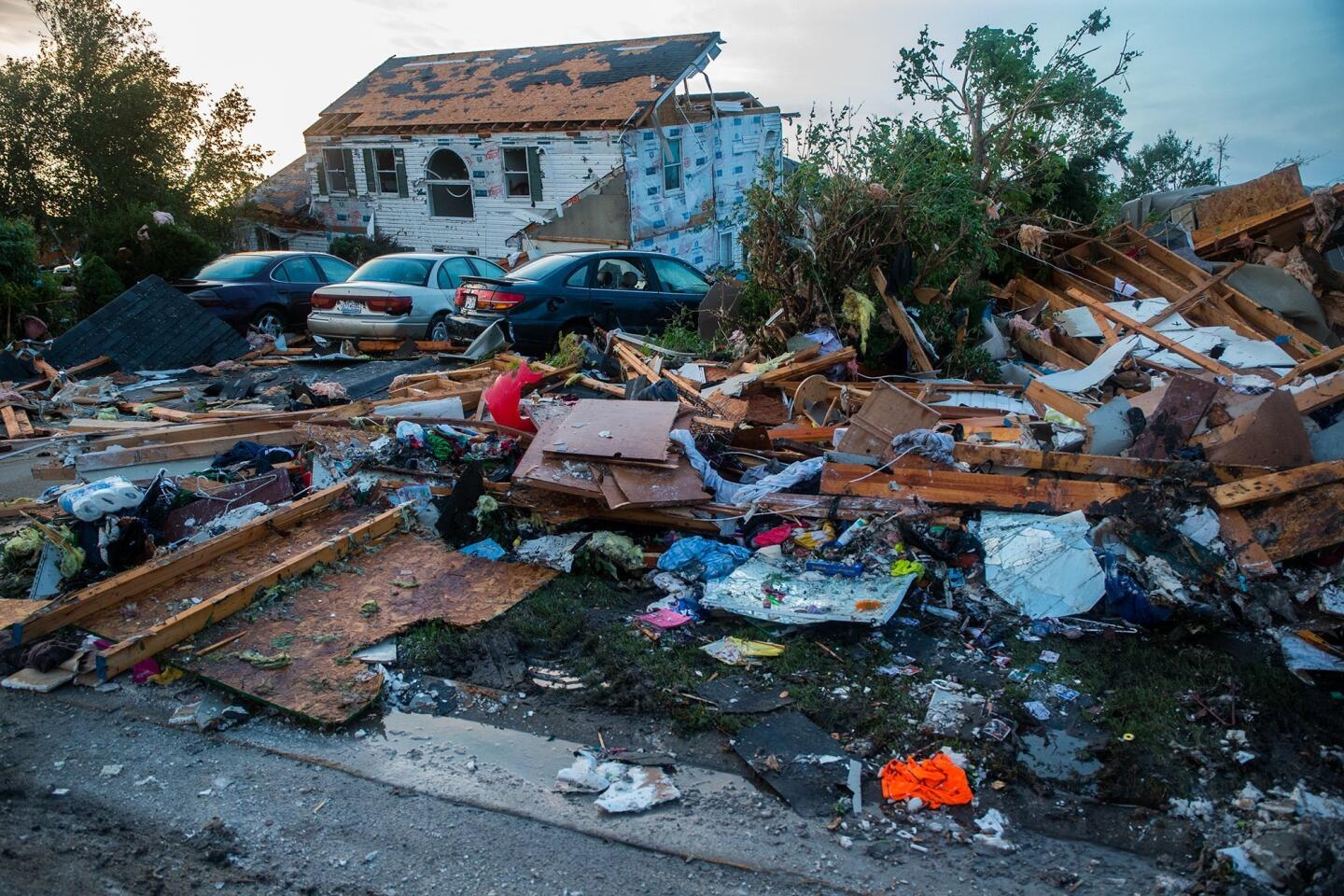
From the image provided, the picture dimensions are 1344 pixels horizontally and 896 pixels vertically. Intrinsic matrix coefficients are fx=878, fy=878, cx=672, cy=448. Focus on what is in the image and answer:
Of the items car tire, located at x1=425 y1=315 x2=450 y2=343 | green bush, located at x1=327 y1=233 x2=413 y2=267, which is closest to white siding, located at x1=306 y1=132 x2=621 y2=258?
green bush, located at x1=327 y1=233 x2=413 y2=267

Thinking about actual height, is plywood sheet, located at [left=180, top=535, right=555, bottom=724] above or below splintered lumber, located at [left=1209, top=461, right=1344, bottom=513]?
below

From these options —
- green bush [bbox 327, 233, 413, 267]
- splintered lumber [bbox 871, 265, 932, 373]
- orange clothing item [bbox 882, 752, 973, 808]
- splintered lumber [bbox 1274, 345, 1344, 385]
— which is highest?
green bush [bbox 327, 233, 413, 267]

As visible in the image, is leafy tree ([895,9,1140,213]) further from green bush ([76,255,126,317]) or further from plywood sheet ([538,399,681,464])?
green bush ([76,255,126,317])

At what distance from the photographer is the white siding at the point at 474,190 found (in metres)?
21.1

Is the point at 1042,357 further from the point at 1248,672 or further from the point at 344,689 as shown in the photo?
the point at 344,689

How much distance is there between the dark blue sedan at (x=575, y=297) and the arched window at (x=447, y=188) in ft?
42.7

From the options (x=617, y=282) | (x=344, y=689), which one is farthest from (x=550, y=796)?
(x=617, y=282)

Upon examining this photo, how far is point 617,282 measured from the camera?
39.2 feet

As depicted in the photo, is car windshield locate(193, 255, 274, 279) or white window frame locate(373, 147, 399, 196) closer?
car windshield locate(193, 255, 274, 279)

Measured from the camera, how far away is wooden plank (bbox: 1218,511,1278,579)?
5.29m

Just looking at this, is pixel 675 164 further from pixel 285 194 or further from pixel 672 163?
pixel 285 194

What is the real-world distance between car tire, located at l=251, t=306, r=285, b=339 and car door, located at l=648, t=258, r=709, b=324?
19.8 ft

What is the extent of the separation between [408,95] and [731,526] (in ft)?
74.4

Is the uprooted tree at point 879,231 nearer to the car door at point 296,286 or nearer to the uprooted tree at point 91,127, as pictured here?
the car door at point 296,286
